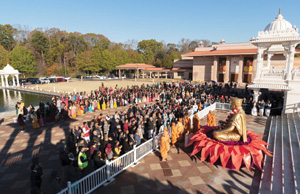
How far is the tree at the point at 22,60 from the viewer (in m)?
47.4

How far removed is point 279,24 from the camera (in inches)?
610

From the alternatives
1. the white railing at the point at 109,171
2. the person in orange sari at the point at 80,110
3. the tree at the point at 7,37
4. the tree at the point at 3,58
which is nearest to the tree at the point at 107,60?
the tree at the point at 3,58

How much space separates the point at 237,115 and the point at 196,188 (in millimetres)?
3190

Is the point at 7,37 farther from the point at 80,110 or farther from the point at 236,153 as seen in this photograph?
the point at 236,153

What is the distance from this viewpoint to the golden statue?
290 inches

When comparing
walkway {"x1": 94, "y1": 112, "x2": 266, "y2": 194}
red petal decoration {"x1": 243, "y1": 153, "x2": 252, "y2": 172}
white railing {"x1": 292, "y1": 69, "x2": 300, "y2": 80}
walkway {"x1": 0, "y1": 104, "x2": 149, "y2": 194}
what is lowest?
walkway {"x1": 94, "y1": 112, "x2": 266, "y2": 194}

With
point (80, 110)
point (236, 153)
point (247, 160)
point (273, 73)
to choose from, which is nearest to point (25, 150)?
point (80, 110)

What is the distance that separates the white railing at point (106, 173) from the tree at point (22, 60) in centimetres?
5260

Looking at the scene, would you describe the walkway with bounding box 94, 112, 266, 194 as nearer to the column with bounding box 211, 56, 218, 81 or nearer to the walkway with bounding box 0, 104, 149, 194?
the walkway with bounding box 0, 104, 149, 194

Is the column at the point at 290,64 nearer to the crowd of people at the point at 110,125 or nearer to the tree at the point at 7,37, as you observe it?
the crowd of people at the point at 110,125

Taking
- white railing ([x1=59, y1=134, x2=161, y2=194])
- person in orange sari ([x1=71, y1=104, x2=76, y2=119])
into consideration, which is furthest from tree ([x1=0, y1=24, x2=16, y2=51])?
white railing ([x1=59, y1=134, x2=161, y2=194])

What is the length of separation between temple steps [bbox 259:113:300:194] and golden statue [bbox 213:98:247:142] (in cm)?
142

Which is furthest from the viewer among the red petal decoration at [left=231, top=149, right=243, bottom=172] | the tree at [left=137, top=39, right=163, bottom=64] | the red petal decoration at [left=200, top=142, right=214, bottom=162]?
the tree at [left=137, top=39, right=163, bottom=64]

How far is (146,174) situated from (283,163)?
5152mm
